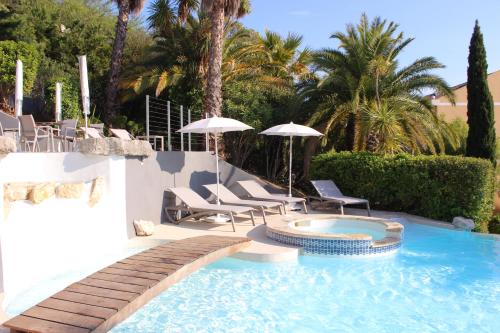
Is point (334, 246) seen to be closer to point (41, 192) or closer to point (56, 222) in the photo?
point (56, 222)

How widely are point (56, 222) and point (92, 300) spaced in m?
2.24

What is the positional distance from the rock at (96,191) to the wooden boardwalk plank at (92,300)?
2602 mm

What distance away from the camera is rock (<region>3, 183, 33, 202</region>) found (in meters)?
5.69

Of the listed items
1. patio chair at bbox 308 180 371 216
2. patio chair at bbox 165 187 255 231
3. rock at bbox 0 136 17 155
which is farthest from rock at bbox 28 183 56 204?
patio chair at bbox 308 180 371 216

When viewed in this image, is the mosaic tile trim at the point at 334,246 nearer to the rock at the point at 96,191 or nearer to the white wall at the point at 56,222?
the white wall at the point at 56,222

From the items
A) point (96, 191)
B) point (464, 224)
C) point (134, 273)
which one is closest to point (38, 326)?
point (134, 273)

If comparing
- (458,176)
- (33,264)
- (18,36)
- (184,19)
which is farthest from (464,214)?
(18,36)

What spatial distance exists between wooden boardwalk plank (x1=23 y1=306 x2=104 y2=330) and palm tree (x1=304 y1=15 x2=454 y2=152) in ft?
36.5

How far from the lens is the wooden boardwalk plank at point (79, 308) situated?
452cm

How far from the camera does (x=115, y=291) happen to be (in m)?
5.25

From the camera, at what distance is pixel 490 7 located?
430 inches

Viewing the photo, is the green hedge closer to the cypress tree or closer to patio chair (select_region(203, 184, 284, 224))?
patio chair (select_region(203, 184, 284, 224))

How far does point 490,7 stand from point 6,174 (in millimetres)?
10961

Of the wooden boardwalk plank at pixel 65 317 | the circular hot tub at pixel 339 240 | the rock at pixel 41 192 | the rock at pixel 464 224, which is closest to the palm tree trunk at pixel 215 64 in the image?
the circular hot tub at pixel 339 240
